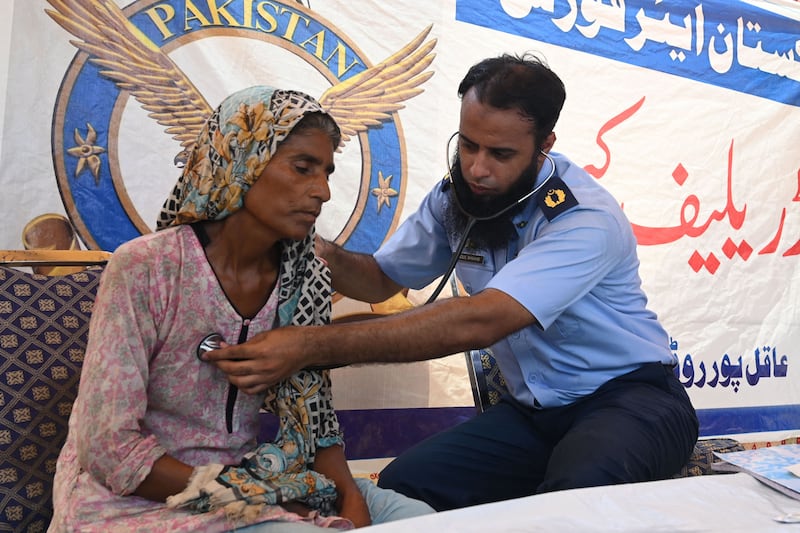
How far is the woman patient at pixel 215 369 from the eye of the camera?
5.12 feet

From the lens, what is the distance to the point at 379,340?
2.10 m

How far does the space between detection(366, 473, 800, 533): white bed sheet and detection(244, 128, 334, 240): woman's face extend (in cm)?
81

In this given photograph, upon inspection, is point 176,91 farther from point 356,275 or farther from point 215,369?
point 215,369

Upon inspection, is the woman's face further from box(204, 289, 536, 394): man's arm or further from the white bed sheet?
the white bed sheet

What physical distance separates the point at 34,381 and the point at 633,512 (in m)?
A: 1.43

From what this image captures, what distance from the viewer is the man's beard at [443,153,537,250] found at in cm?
255

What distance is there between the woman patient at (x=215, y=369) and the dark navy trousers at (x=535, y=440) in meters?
0.60

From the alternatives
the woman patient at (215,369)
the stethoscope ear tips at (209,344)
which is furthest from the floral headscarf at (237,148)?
the stethoscope ear tips at (209,344)

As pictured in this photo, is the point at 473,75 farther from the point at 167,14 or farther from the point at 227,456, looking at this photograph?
the point at 227,456

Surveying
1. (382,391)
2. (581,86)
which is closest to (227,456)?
(382,391)

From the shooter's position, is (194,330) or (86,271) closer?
(194,330)

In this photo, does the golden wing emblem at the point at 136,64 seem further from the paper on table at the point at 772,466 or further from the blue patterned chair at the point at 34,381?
the paper on table at the point at 772,466

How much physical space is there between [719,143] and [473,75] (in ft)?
6.92

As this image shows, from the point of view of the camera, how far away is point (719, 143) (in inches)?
163
